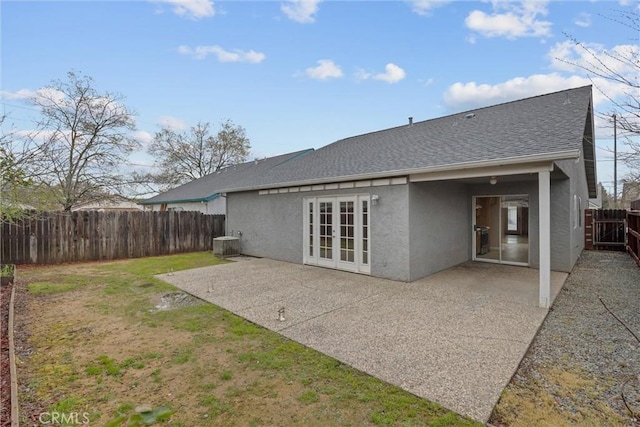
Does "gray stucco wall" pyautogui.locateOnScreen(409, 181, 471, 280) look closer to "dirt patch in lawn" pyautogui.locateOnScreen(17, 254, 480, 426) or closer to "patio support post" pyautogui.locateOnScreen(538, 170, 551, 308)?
"patio support post" pyautogui.locateOnScreen(538, 170, 551, 308)

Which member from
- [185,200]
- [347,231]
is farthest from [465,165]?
[185,200]

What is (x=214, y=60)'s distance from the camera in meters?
12.2

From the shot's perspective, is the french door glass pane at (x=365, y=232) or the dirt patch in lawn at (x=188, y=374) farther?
the french door glass pane at (x=365, y=232)

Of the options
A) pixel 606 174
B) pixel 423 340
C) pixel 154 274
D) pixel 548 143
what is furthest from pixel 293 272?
pixel 606 174

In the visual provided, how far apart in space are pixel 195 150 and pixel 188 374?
29622 mm

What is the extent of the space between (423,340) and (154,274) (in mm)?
7490

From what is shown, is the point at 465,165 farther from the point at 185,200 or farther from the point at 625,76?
the point at 185,200

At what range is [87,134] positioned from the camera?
1550 centimetres

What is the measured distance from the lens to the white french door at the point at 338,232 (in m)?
8.38

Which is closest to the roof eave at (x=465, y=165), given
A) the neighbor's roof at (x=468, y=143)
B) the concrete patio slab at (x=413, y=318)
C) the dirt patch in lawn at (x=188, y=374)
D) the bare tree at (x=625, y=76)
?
the neighbor's roof at (x=468, y=143)

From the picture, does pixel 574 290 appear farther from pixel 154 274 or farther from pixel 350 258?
pixel 154 274

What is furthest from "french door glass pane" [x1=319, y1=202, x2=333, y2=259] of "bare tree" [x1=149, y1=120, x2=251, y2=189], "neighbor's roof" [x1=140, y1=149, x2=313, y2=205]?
"bare tree" [x1=149, y1=120, x2=251, y2=189]
